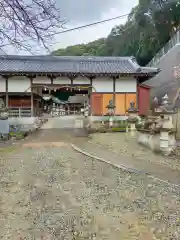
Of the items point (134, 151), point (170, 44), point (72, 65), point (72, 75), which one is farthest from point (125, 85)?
point (134, 151)

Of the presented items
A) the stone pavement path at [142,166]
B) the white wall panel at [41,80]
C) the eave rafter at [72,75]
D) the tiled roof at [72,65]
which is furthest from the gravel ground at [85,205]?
the white wall panel at [41,80]

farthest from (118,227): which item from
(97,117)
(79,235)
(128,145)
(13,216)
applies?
(97,117)

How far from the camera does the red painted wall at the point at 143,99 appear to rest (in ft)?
67.9

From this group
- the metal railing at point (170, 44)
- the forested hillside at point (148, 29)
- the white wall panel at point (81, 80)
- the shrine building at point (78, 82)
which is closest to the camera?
the shrine building at point (78, 82)

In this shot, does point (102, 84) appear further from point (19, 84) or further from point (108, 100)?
point (19, 84)

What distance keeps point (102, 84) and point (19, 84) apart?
5.70 m

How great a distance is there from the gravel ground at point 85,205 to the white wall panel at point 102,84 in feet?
41.5

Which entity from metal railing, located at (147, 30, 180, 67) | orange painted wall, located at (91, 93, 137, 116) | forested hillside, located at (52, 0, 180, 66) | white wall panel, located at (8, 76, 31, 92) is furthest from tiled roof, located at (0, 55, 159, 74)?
forested hillside, located at (52, 0, 180, 66)

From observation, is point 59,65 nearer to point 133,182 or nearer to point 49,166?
point 49,166

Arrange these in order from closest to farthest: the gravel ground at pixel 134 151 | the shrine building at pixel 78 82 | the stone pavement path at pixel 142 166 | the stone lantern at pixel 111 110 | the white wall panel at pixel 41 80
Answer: the stone pavement path at pixel 142 166 < the gravel ground at pixel 134 151 < the stone lantern at pixel 111 110 < the shrine building at pixel 78 82 < the white wall panel at pixel 41 80

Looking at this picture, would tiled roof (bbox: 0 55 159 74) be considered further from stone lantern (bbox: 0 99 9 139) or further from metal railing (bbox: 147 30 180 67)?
metal railing (bbox: 147 30 180 67)

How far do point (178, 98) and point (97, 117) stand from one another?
221 inches

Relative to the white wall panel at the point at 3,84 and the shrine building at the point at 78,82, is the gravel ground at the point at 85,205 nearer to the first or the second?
the shrine building at the point at 78,82

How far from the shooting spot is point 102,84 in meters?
19.6
